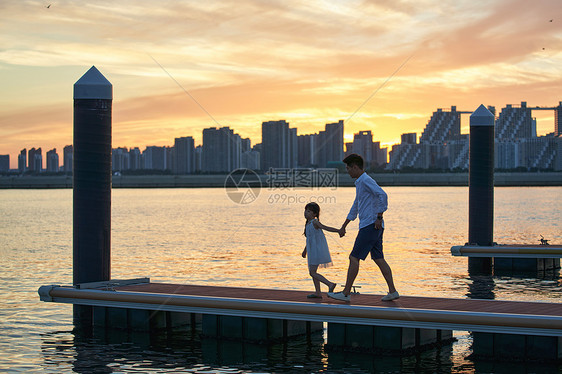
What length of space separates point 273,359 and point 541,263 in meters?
12.7

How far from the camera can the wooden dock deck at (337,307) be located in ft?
34.6

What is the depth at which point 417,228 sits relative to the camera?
141ft

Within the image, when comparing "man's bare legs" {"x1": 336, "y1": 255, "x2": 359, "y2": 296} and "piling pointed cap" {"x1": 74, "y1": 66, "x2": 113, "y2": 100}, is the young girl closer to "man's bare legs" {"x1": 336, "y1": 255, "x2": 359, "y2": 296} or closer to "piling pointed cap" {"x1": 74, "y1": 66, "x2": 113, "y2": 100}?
"man's bare legs" {"x1": 336, "y1": 255, "x2": 359, "y2": 296}

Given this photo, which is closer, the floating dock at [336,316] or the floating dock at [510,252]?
the floating dock at [336,316]

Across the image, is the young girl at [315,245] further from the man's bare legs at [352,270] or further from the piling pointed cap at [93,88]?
the piling pointed cap at [93,88]

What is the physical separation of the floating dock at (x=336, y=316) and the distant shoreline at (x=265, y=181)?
142693 millimetres

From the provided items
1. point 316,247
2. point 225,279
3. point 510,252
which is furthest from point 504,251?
point 316,247

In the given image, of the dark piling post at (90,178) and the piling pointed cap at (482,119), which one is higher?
the piling pointed cap at (482,119)

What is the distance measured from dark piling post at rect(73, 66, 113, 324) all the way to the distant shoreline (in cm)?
14241

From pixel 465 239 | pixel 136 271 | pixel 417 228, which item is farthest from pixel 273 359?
pixel 417 228

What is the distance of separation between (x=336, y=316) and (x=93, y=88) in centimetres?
591

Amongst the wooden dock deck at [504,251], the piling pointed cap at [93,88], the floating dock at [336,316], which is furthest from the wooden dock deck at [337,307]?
the wooden dock deck at [504,251]

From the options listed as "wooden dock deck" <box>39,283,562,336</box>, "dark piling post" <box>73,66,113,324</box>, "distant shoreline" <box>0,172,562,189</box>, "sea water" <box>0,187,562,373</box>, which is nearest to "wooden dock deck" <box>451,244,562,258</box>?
"sea water" <box>0,187,562,373</box>

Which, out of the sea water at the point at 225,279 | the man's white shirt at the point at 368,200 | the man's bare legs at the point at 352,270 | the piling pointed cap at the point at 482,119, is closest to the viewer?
the man's white shirt at the point at 368,200
